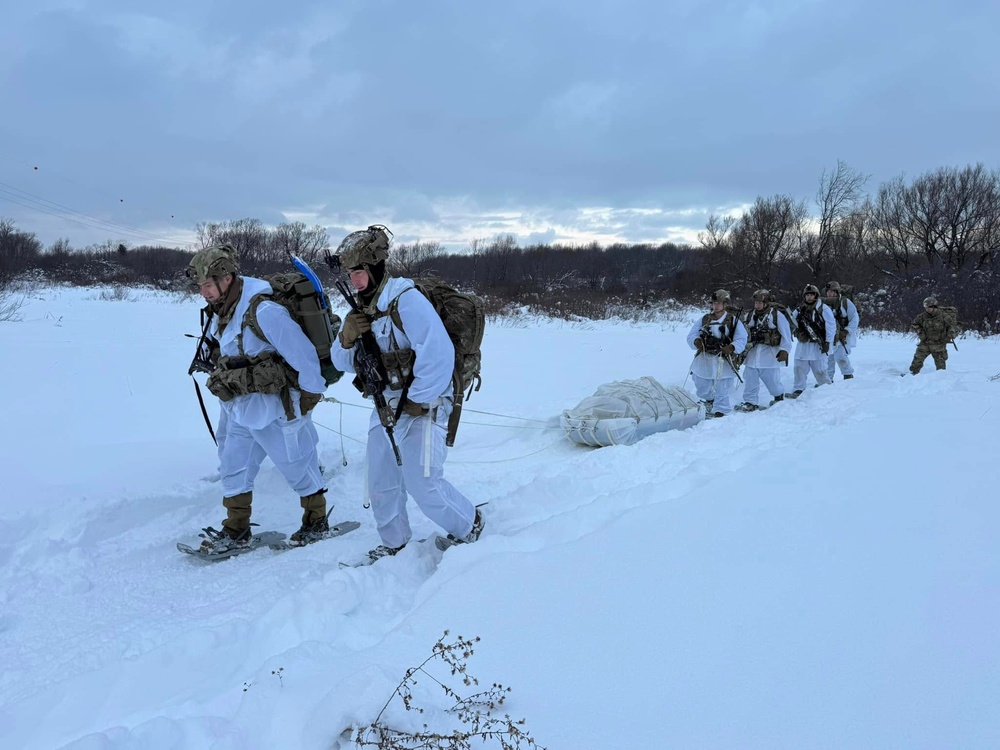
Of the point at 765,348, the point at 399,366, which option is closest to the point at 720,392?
the point at 765,348

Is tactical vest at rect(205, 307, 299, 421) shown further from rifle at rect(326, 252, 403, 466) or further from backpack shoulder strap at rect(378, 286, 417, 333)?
backpack shoulder strap at rect(378, 286, 417, 333)

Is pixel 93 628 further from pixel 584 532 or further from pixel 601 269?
pixel 601 269

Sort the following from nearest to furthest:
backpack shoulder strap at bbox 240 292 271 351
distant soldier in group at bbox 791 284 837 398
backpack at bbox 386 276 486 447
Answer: backpack at bbox 386 276 486 447, backpack shoulder strap at bbox 240 292 271 351, distant soldier in group at bbox 791 284 837 398

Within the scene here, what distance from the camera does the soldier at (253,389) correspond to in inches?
156

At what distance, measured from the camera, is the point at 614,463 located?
5.48 meters

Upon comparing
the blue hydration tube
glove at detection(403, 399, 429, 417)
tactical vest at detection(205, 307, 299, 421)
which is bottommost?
glove at detection(403, 399, 429, 417)

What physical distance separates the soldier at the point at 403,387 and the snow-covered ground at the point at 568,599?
1.07 ft

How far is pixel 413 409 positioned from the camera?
349 centimetres

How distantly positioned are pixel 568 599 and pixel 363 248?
2.16 m

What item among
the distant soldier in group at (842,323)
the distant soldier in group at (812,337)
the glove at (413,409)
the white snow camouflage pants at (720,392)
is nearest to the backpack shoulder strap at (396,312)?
the glove at (413,409)

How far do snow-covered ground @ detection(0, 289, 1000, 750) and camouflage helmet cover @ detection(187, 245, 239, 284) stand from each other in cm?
188

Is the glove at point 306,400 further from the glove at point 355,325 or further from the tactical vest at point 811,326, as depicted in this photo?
the tactical vest at point 811,326

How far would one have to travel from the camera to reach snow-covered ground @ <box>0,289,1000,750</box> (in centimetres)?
198

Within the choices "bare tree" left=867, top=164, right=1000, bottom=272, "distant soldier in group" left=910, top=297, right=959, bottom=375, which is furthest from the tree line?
"distant soldier in group" left=910, top=297, right=959, bottom=375
